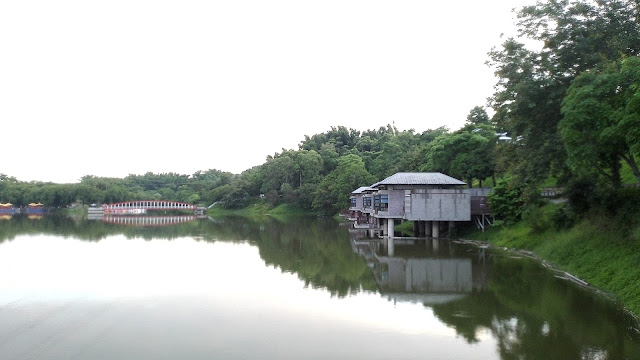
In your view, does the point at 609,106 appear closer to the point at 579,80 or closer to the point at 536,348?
the point at 579,80

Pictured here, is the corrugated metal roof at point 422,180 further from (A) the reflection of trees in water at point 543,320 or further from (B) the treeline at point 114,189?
(B) the treeline at point 114,189

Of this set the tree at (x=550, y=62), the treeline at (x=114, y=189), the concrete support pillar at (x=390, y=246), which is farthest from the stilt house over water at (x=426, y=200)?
the treeline at (x=114, y=189)

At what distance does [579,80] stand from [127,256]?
2261 cm

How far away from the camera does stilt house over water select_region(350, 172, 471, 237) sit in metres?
29.7

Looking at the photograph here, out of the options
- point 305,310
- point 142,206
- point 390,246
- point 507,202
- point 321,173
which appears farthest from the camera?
point 142,206

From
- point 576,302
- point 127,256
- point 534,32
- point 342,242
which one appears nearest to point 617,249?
point 576,302

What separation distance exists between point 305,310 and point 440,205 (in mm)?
18284

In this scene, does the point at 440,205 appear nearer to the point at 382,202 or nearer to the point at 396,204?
the point at 396,204

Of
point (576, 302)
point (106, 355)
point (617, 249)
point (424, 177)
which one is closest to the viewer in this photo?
point (106, 355)

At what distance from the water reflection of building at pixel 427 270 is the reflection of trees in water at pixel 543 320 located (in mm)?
988

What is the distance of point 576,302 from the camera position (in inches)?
536

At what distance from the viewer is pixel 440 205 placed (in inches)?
1176

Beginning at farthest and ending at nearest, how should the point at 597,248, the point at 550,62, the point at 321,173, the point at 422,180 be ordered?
the point at 321,173 → the point at 422,180 → the point at 550,62 → the point at 597,248

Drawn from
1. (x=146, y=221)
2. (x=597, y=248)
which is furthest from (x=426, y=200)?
(x=146, y=221)
